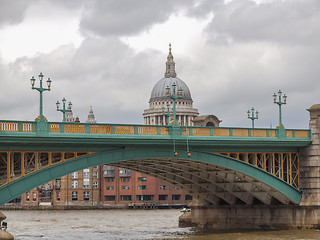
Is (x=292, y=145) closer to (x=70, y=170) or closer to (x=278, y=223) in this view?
(x=278, y=223)

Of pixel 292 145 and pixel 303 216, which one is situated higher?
pixel 292 145

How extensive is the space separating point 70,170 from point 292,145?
23253 millimetres

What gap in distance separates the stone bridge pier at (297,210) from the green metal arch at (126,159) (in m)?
1.19

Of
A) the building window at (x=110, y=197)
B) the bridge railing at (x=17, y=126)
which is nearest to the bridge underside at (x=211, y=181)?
the bridge railing at (x=17, y=126)

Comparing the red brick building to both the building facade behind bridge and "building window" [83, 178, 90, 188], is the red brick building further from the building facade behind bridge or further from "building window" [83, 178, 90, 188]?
"building window" [83, 178, 90, 188]

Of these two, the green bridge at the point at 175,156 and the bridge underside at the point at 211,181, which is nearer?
A: the green bridge at the point at 175,156

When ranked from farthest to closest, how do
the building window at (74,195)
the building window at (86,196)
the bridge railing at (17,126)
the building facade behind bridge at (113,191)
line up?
the building window at (74,195) → the building window at (86,196) → the building facade behind bridge at (113,191) → the bridge railing at (17,126)

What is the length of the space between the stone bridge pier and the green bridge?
63 centimetres

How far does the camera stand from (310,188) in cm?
6400

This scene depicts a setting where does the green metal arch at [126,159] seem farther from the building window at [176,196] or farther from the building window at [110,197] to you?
the building window at [110,197]

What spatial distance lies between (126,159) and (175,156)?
176 inches

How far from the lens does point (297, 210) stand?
64375 mm

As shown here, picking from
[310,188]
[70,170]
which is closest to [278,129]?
[310,188]

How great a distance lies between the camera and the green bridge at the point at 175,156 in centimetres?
4712
